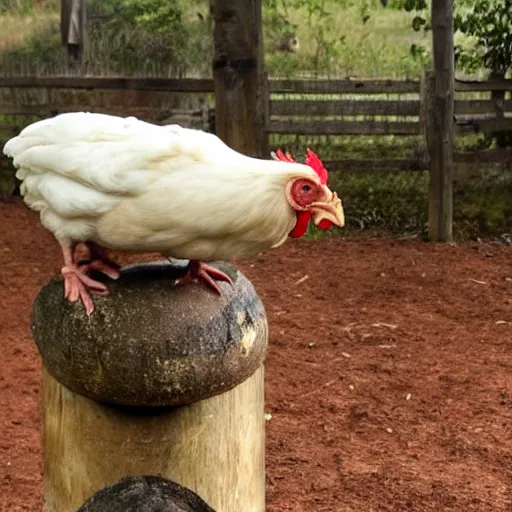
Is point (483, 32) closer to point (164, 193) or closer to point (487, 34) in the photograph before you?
point (487, 34)

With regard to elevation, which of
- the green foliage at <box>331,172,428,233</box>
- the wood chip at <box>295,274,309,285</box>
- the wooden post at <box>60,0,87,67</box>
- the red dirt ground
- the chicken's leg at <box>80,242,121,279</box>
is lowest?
the red dirt ground

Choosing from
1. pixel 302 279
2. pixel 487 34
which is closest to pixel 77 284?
pixel 302 279

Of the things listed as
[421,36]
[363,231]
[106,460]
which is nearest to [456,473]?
[106,460]

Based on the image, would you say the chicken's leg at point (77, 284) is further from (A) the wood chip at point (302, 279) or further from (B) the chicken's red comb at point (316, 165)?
(A) the wood chip at point (302, 279)

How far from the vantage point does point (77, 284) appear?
225 centimetres

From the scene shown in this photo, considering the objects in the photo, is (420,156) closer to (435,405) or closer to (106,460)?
(435,405)

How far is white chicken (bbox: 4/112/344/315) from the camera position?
80.7 inches

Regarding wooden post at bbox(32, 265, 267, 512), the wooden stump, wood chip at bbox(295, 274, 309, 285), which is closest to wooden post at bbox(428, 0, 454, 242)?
wood chip at bbox(295, 274, 309, 285)

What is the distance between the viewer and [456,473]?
393 centimetres

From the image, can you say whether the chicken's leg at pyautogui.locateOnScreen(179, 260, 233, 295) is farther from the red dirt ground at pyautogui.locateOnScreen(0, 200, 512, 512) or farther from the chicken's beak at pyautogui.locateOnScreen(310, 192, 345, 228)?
the red dirt ground at pyautogui.locateOnScreen(0, 200, 512, 512)

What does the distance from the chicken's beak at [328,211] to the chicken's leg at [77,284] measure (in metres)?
0.55

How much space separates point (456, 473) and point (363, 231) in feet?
13.6

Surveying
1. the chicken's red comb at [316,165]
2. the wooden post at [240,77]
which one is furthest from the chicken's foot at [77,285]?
the wooden post at [240,77]

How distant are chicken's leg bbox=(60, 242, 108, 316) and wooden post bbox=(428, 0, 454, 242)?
5666 millimetres
